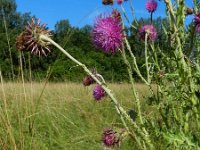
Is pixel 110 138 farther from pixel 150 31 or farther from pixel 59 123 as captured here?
pixel 59 123

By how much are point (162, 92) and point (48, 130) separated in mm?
2508

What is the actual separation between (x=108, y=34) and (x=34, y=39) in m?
0.26

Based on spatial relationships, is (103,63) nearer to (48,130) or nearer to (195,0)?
(48,130)

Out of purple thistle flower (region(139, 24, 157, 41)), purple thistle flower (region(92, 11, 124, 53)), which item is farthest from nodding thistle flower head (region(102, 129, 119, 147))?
purple thistle flower (region(139, 24, 157, 41))

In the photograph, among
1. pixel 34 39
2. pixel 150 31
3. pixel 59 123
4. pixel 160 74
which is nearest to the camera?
pixel 34 39

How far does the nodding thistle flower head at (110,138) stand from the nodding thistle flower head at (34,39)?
1.20 ft

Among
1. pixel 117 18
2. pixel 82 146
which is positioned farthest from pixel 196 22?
pixel 82 146

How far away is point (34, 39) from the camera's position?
124 cm

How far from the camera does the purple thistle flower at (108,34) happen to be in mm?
1415

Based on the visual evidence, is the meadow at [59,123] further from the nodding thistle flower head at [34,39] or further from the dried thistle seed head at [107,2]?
the nodding thistle flower head at [34,39]

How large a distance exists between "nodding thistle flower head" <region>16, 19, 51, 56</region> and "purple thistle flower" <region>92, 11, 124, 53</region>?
0.70 feet

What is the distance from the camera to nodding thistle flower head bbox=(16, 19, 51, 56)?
1234mm

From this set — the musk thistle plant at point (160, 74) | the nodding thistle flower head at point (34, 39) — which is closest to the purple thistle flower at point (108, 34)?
the musk thistle plant at point (160, 74)

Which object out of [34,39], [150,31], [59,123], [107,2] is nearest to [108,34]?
[34,39]
